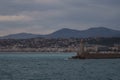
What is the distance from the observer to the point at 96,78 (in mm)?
68625

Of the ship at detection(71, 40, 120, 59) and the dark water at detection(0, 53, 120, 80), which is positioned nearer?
the dark water at detection(0, 53, 120, 80)

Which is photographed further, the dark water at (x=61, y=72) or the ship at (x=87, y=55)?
the ship at (x=87, y=55)

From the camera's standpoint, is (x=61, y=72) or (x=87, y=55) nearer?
(x=61, y=72)

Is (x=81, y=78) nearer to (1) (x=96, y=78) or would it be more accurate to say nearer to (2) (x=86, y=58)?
(1) (x=96, y=78)

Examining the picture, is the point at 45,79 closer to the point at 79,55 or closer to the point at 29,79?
the point at 29,79

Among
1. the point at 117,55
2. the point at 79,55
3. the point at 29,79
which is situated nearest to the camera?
the point at 29,79

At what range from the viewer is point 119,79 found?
67438 mm

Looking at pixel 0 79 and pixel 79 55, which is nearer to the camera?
pixel 0 79

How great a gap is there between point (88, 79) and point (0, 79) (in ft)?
40.2

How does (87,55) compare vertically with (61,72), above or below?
below

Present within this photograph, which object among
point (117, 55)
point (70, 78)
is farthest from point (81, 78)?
point (117, 55)

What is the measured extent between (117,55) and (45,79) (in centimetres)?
10528

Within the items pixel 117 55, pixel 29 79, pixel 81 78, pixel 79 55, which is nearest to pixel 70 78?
pixel 81 78

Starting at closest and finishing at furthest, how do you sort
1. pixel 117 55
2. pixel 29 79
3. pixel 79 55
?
1. pixel 29 79
2. pixel 79 55
3. pixel 117 55
